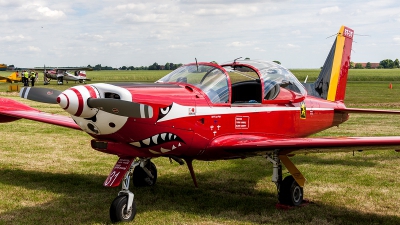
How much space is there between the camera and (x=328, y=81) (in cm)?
1031

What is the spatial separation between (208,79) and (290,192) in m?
1.98

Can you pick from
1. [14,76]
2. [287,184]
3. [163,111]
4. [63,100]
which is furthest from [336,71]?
[14,76]

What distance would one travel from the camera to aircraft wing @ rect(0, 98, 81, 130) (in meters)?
9.04

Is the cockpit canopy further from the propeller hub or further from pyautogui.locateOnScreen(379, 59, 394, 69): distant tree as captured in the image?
pyautogui.locateOnScreen(379, 59, 394, 69): distant tree

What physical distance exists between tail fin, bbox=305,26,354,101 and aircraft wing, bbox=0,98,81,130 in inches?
184

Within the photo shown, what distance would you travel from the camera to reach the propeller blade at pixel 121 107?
5680mm

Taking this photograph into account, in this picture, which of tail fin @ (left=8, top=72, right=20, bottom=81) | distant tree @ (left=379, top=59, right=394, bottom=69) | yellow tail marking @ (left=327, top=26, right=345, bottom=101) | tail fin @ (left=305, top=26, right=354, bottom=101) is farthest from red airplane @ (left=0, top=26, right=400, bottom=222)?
distant tree @ (left=379, top=59, right=394, bottom=69)

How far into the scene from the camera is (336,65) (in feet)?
35.0

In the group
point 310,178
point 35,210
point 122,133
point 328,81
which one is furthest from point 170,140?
point 328,81

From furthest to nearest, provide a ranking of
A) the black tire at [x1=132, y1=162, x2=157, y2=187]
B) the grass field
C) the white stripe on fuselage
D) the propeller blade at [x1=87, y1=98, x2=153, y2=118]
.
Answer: the black tire at [x1=132, y1=162, x2=157, y2=187] < the grass field < the white stripe on fuselage < the propeller blade at [x1=87, y1=98, x2=153, y2=118]

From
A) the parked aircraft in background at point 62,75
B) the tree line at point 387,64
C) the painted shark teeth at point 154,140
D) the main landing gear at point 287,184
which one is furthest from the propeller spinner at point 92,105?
the tree line at point 387,64

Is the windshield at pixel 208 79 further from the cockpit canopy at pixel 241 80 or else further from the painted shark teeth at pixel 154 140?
the painted shark teeth at pixel 154 140

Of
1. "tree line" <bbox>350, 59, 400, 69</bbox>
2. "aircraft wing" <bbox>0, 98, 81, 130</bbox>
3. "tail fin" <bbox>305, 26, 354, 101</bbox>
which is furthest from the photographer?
"tree line" <bbox>350, 59, 400, 69</bbox>

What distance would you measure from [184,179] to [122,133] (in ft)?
10.3
